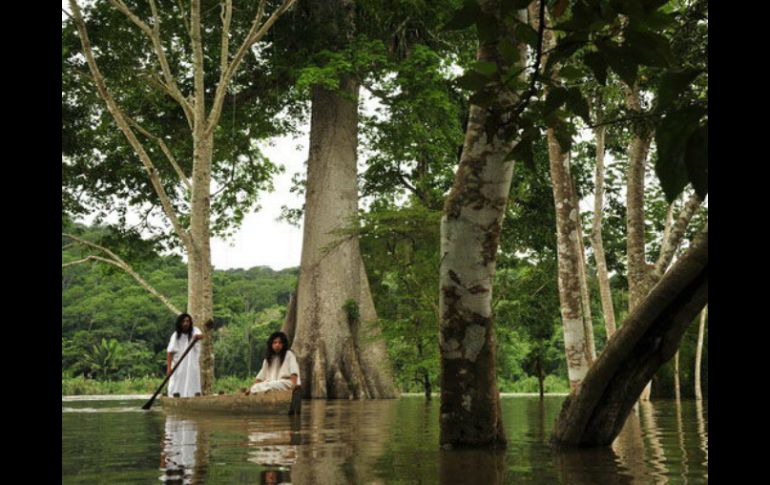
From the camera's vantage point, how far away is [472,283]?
6.26 m

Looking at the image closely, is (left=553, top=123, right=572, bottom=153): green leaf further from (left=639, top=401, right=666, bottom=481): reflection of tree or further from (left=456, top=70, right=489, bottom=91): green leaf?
(left=639, top=401, right=666, bottom=481): reflection of tree

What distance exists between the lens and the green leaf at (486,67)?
258 cm

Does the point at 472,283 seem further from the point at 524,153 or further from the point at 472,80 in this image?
the point at 472,80

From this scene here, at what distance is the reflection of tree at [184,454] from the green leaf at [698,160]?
3569 millimetres

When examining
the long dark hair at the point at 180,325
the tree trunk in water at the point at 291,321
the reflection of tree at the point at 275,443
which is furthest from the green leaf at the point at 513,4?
the tree trunk in water at the point at 291,321

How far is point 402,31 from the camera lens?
78.4 feet

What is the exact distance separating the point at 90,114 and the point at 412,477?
78.6ft

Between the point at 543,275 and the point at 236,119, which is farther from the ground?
the point at 236,119

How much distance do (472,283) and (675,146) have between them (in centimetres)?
434

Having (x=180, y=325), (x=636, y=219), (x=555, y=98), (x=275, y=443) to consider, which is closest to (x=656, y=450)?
(x=275, y=443)

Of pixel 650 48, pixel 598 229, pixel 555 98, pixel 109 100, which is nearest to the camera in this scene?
pixel 650 48

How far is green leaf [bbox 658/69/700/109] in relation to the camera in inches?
77.0

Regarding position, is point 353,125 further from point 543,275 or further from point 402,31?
point 543,275
